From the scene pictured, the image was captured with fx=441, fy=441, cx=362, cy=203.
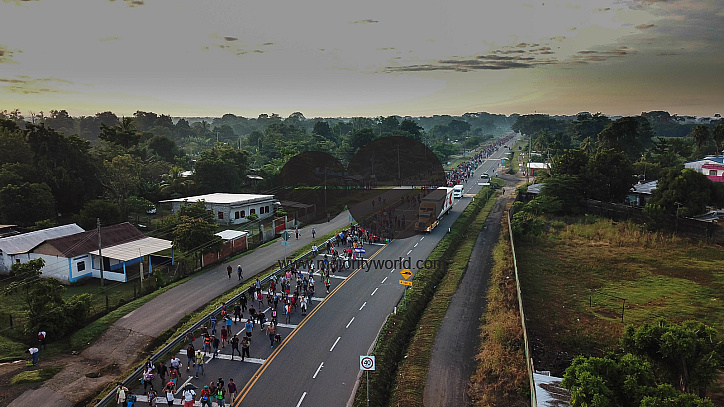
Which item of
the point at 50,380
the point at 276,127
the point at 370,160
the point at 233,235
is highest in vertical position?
the point at 276,127

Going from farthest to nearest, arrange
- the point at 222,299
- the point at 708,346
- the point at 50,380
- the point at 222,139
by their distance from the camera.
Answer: the point at 222,139 → the point at 222,299 → the point at 50,380 → the point at 708,346

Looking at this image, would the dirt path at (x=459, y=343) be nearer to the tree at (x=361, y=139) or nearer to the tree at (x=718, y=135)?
the tree at (x=361, y=139)

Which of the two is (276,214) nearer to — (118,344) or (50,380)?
(118,344)

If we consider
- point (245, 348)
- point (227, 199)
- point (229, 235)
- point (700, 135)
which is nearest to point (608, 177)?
point (229, 235)

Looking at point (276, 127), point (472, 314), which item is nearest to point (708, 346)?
point (472, 314)

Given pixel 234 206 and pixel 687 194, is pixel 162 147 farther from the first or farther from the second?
pixel 687 194

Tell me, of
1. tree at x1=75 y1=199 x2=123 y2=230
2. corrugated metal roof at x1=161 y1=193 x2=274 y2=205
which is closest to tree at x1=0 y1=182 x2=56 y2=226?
tree at x1=75 y1=199 x2=123 y2=230

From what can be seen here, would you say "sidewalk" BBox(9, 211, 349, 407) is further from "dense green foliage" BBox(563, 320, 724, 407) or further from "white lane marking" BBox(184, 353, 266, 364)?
"dense green foliage" BBox(563, 320, 724, 407)
